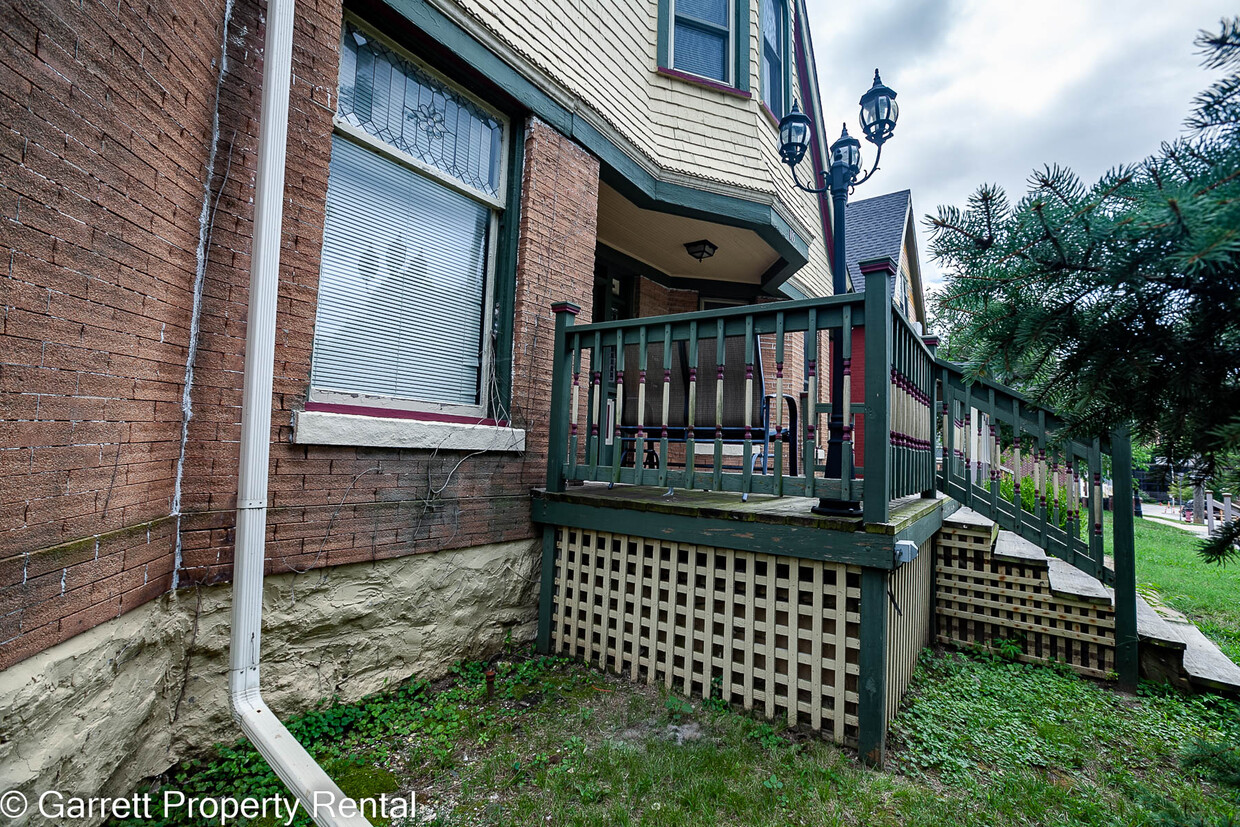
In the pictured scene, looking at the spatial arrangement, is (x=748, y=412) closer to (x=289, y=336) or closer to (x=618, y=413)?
(x=618, y=413)

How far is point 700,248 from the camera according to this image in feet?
21.6

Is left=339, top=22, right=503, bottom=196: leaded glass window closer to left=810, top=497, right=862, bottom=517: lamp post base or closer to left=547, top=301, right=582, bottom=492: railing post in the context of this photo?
left=547, top=301, right=582, bottom=492: railing post

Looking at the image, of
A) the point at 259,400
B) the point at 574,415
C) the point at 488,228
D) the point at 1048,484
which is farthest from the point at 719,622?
the point at 488,228

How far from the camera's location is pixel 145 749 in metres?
2.15

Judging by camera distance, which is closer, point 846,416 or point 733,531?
point 846,416

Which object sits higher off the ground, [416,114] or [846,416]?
[416,114]

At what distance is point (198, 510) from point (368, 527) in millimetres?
739

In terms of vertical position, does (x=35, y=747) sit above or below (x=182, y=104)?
below

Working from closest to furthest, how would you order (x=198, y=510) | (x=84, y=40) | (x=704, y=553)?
(x=84, y=40) → (x=198, y=510) → (x=704, y=553)

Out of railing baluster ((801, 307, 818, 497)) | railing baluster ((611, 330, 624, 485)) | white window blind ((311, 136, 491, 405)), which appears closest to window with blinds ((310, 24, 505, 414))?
white window blind ((311, 136, 491, 405))

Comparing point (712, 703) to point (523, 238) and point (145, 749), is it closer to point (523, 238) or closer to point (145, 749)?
point (145, 749)

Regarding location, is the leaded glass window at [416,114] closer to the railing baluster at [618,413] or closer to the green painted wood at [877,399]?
the railing baluster at [618,413]

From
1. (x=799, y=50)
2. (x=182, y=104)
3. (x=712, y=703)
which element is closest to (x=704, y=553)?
(x=712, y=703)

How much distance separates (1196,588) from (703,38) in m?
7.99
